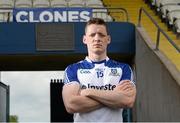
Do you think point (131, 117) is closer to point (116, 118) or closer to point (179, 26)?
point (179, 26)

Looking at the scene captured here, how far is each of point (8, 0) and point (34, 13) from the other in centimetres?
301

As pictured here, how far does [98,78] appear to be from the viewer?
3.03 metres

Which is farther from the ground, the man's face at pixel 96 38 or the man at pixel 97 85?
the man's face at pixel 96 38

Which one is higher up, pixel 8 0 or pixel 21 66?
pixel 8 0

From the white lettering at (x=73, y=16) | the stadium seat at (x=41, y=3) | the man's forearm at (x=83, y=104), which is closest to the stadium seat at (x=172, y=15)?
the white lettering at (x=73, y=16)

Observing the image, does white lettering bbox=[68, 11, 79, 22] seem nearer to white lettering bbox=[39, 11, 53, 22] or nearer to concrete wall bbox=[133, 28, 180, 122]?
white lettering bbox=[39, 11, 53, 22]

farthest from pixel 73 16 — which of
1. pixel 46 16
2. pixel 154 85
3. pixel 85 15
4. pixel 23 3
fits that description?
pixel 154 85

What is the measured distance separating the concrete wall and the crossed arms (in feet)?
15.3

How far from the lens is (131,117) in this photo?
42.3 ft

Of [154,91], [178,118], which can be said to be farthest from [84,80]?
[154,91]

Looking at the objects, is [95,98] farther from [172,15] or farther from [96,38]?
[172,15]

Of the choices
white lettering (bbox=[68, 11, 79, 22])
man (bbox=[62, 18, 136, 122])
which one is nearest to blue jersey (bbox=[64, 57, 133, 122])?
man (bbox=[62, 18, 136, 122])

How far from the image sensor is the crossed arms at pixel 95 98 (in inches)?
116

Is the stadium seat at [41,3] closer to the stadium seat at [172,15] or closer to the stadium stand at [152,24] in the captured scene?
the stadium stand at [152,24]
